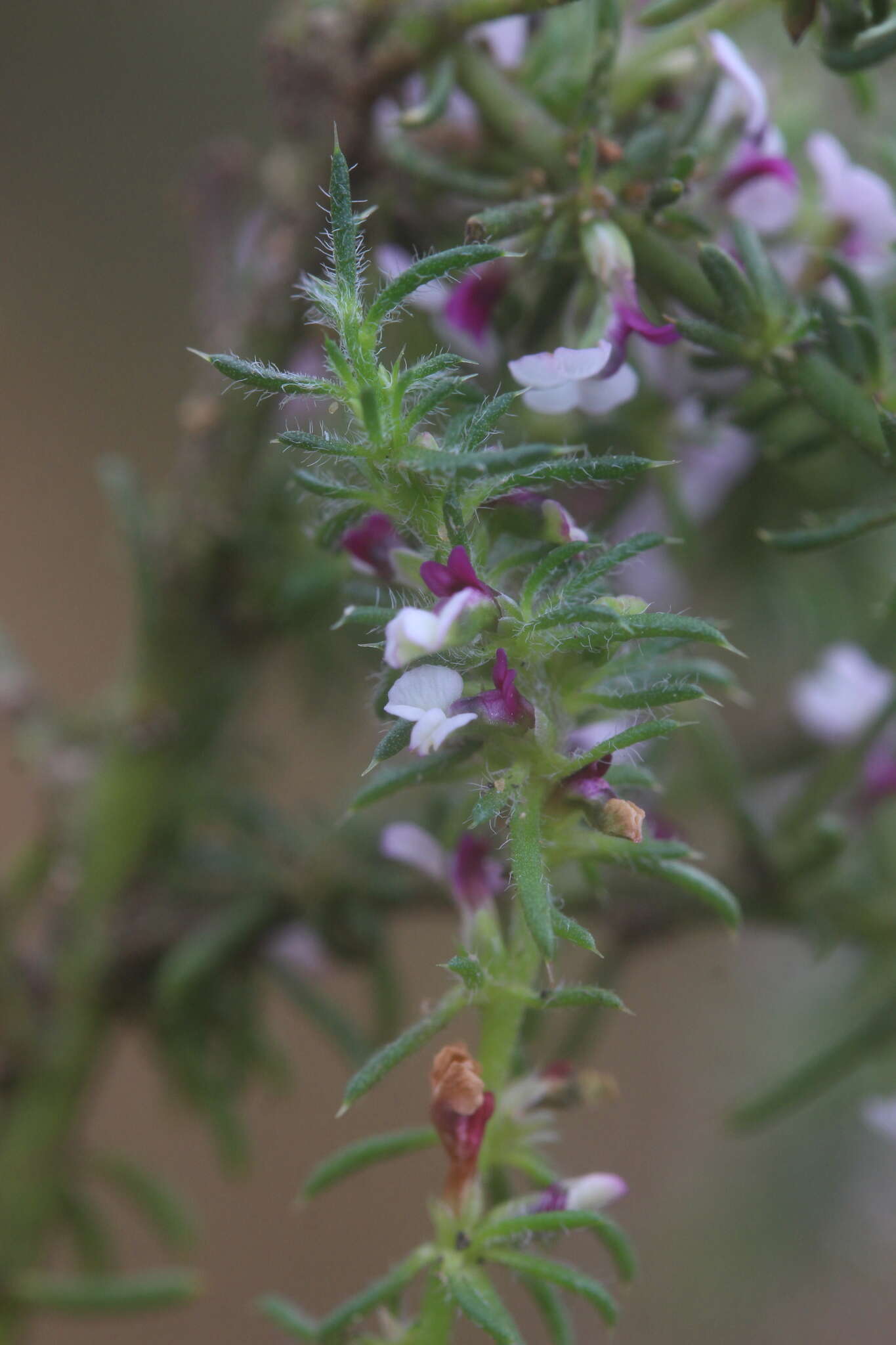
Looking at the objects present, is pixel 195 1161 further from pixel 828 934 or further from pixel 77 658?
pixel 828 934

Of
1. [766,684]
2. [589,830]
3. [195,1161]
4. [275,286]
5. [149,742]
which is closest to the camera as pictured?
[589,830]

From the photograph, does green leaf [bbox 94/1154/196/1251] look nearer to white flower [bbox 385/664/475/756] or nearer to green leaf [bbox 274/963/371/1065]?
green leaf [bbox 274/963/371/1065]

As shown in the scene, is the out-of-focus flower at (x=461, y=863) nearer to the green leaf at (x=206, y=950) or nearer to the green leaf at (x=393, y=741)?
the green leaf at (x=393, y=741)

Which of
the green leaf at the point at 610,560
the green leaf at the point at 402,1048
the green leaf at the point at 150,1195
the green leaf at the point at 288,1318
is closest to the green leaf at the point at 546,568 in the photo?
the green leaf at the point at 610,560

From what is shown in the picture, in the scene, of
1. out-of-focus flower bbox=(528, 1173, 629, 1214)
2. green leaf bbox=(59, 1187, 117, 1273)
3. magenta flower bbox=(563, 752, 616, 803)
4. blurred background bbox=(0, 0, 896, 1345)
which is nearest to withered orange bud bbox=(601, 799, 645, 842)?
magenta flower bbox=(563, 752, 616, 803)

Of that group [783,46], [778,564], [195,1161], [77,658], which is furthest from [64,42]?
[195,1161]

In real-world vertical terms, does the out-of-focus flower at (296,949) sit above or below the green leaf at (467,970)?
above
